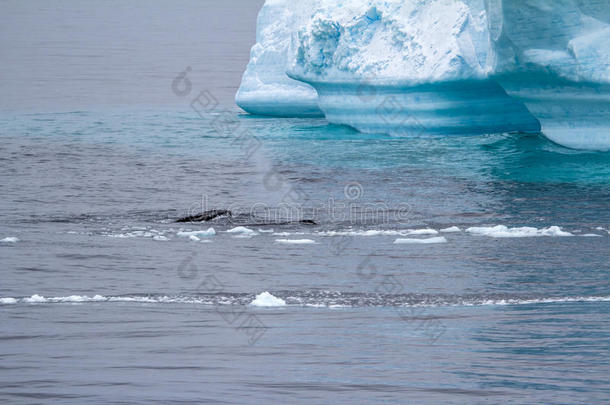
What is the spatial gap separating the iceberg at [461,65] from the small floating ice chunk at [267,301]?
28.3 ft

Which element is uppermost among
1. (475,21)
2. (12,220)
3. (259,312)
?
(475,21)

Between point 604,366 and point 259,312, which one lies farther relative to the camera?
point 259,312

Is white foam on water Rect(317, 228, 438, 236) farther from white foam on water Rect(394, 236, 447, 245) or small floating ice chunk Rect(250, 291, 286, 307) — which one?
small floating ice chunk Rect(250, 291, 286, 307)

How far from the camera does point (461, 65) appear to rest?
1656cm

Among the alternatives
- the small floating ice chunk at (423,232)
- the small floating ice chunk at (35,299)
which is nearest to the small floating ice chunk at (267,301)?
the small floating ice chunk at (35,299)

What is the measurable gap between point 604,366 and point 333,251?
4.58 metres

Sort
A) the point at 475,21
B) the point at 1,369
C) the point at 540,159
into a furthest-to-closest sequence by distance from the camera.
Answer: the point at 475,21, the point at 540,159, the point at 1,369

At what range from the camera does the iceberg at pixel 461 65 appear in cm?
1372

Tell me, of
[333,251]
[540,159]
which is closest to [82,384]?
[333,251]

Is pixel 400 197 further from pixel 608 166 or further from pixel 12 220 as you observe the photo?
pixel 12 220

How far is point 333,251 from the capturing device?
8.71m

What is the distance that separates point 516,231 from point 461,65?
7.32 meters

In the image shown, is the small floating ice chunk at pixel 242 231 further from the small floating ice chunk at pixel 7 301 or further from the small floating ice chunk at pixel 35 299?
the small floating ice chunk at pixel 7 301

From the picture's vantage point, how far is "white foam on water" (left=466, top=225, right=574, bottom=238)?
376 inches
